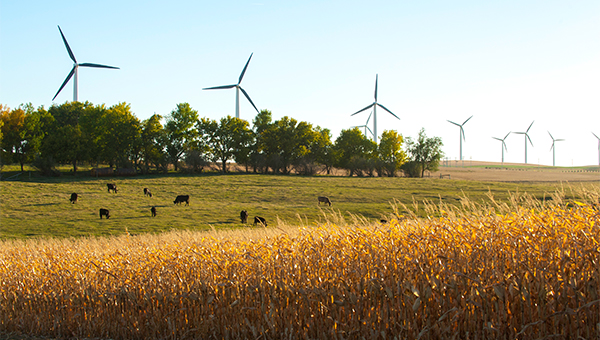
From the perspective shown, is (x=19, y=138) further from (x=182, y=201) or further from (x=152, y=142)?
(x=182, y=201)

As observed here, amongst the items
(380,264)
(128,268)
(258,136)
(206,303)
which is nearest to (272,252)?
(206,303)

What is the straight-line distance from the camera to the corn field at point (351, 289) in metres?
6.47

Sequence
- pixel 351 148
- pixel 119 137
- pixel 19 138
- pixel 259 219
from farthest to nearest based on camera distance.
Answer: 1. pixel 351 148
2. pixel 119 137
3. pixel 19 138
4. pixel 259 219

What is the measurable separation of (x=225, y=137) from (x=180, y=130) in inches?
422

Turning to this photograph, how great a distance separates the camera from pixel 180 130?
96812 mm

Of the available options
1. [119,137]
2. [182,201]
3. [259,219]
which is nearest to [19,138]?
[119,137]

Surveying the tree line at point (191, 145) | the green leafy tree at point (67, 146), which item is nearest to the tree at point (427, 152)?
the tree line at point (191, 145)

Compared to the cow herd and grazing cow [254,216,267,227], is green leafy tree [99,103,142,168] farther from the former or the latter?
grazing cow [254,216,267,227]

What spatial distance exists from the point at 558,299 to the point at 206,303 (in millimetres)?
6298

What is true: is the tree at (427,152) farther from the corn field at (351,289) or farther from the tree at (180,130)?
the corn field at (351,289)

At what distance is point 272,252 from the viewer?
9641 mm

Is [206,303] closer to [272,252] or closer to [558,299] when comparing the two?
[272,252]

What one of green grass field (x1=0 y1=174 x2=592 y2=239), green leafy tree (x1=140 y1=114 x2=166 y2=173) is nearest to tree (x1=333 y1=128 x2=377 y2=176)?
green grass field (x1=0 y1=174 x2=592 y2=239)

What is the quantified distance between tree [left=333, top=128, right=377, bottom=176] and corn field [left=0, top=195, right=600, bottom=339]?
307 ft
